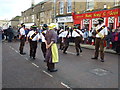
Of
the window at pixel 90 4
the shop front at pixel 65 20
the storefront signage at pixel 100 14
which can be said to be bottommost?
the shop front at pixel 65 20

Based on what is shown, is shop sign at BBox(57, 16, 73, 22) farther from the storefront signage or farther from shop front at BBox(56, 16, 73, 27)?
the storefront signage

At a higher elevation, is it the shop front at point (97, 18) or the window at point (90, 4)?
the window at point (90, 4)

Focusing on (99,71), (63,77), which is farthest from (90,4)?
(63,77)

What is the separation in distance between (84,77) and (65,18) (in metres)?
20.1

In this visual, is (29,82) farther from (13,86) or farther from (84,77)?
(84,77)

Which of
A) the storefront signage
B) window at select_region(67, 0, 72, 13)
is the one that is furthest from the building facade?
the storefront signage

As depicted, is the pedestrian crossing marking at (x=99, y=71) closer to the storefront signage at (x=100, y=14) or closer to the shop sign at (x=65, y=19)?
the storefront signage at (x=100, y=14)

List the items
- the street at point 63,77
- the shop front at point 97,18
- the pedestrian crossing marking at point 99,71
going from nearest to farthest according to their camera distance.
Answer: the street at point 63,77 < the pedestrian crossing marking at point 99,71 < the shop front at point 97,18

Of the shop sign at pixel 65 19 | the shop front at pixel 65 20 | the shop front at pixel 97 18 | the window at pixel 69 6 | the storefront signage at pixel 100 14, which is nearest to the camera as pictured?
the shop front at pixel 97 18

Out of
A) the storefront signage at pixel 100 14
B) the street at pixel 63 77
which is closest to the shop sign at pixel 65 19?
the storefront signage at pixel 100 14

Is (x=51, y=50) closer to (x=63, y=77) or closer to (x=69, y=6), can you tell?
(x=63, y=77)

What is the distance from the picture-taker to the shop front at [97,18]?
55.7ft

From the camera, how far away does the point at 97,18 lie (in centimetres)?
1928

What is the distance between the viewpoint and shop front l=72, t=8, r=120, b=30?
55.7ft
